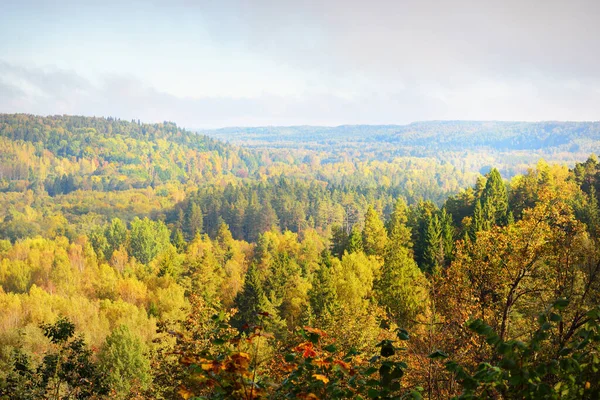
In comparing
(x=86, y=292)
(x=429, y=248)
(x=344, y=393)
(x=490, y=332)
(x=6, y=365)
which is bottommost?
(x=86, y=292)

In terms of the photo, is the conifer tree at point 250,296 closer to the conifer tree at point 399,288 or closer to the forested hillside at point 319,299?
the forested hillside at point 319,299

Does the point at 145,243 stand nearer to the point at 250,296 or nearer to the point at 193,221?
the point at 193,221

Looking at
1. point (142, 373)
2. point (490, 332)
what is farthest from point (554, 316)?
point (142, 373)

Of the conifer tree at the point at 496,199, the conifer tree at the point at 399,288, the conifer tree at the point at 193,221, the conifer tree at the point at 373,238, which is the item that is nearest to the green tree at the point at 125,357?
the conifer tree at the point at 399,288

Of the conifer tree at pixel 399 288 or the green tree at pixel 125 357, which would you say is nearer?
the green tree at pixel 125 357

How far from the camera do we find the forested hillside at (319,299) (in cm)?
395

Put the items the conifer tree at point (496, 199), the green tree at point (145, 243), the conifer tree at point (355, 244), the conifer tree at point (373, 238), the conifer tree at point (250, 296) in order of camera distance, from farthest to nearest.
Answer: the green tree at point (145, 243)
the conifer tree at point (373, 238)
the conifer tree at point (355, 244)
the conifer tree at point (496, 199)
the conifer tree at point (250, 296)

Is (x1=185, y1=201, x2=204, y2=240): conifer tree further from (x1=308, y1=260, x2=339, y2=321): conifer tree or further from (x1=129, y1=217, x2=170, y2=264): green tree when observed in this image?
(x1=308, y1=260, x2=339, y2=321): conifer tree

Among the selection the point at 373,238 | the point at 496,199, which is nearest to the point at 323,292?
the point at 373,238

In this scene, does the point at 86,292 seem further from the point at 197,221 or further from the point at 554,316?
the point at 554,316

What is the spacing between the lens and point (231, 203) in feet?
381

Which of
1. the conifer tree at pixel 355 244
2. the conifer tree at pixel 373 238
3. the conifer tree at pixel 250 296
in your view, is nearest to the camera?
the conifer tree at pixel 250 296

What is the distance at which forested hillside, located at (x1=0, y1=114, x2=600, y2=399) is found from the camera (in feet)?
13.0

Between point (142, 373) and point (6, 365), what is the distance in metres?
7.69
